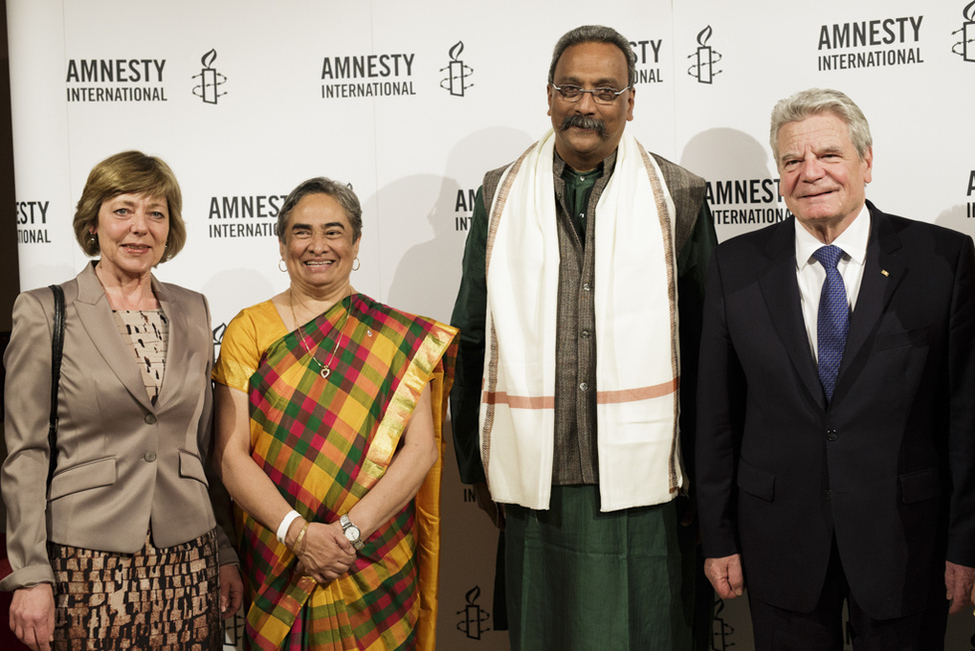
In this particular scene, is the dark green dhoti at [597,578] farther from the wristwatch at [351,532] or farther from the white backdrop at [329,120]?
the white backdrop at [329,120]

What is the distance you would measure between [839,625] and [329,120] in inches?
92.0

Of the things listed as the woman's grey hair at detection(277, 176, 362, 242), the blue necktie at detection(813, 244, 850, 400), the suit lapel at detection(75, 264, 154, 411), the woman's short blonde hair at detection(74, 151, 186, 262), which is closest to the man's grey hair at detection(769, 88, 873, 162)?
the blue necktie at detection(813, 244, 850, 400)

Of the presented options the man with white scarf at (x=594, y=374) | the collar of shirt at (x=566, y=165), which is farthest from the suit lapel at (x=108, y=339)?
the collar of shirt at (x=566, y=165)

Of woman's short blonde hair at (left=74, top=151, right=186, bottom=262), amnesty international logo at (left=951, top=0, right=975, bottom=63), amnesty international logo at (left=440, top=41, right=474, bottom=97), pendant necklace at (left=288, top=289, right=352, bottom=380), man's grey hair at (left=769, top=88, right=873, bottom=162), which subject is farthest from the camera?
amnesty international logo at (left=440, top=41, right=474, bottom=97)

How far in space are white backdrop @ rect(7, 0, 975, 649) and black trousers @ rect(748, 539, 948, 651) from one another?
1.03m

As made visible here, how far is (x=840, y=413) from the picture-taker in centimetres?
187

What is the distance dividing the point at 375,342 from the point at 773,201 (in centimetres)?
154

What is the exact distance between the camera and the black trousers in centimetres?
188

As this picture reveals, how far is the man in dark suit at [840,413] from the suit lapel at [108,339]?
1.37 metres

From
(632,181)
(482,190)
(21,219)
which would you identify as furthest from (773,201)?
(21,219)

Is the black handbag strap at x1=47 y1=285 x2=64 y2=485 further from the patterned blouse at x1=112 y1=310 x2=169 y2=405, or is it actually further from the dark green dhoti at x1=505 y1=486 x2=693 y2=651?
the dark green dhoti at x1=505 y1=486 x2=693 y2=651

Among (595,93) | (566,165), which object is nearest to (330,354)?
(566,165)

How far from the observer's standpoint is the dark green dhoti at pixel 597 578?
2143 mm

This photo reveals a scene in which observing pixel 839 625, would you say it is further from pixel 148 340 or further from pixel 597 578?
pixel 148 340
